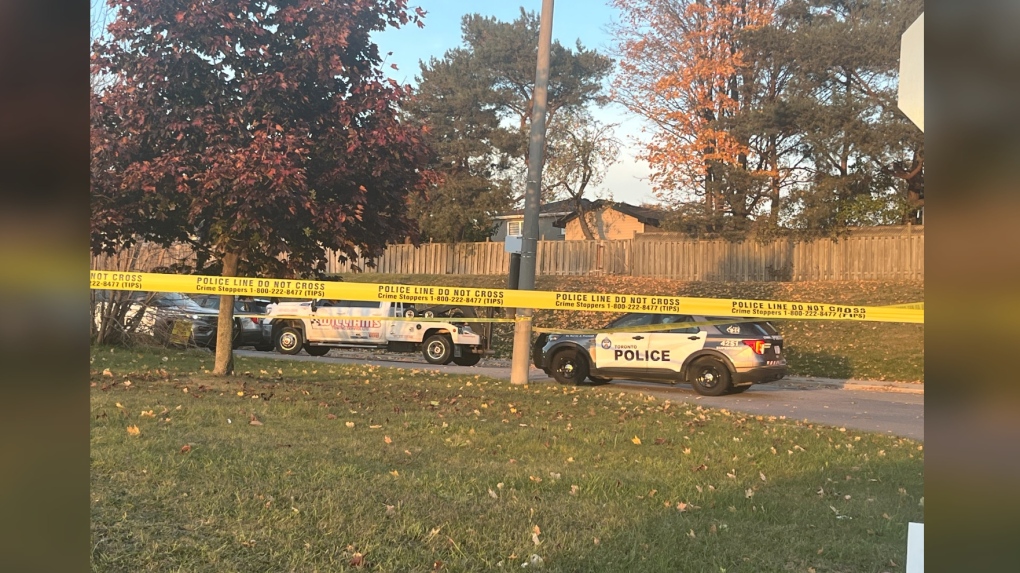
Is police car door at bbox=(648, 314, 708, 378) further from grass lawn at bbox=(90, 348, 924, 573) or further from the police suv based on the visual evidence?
grass lawn at bbox=(90, 348, 924, 573)

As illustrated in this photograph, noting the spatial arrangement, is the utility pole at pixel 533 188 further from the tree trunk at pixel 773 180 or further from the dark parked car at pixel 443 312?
the dark parked car at pixel 443 312

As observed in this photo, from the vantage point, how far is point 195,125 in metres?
7.75

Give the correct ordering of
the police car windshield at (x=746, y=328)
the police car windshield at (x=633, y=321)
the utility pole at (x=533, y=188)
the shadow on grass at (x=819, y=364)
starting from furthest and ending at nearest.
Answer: the shadow on grass at (x=819, y=364), the police car windshield at (x=633, y=321), the police car windshield at (x=746, y=328), the utility pole at (x=533, y=188)

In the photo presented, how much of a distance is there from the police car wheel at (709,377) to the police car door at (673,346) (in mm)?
208

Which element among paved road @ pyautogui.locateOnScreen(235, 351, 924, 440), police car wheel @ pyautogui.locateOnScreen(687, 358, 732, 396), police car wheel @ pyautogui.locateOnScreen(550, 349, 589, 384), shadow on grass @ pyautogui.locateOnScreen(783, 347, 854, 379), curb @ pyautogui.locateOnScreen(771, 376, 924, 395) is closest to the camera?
paved road @ pyautogui.locateOnScreen(235, 351, 924, 440)

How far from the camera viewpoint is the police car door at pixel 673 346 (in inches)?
453

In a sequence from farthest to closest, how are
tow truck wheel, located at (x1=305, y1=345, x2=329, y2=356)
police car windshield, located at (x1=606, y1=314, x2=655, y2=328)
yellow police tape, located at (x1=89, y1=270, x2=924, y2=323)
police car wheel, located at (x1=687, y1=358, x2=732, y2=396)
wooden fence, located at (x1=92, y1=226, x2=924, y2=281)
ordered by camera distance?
tow truck wheel, located at (x1=305, y1=345, x2=329, y2=356) < police car windshield, located at (x1=606, y1=314, x2=655, y2=328) < police car wheel, located at (x1=687, y1=358, x2=732, y2=396) < wooden fence, located at (x1=92, y1=226, x2=924, y2=281) < yellow police tape, located at (x1=89, y1=270, x2=924, y2=323)

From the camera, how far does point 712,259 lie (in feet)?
33.8

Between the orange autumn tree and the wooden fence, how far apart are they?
47 centimetres

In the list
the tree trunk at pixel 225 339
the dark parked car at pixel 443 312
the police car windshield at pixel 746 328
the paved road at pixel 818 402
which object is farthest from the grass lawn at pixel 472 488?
the dark parked car at pixel 443 312

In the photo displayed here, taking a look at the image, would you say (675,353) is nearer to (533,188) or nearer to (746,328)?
(746,328)

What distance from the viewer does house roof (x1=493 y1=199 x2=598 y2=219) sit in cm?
1062

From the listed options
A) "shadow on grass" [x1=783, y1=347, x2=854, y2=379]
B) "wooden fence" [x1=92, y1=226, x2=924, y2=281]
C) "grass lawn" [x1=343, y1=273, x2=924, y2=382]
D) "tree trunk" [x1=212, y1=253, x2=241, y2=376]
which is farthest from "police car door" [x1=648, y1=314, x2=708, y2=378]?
"tree trunk" [x1=212, y1=253, x2=241, y2=376]
